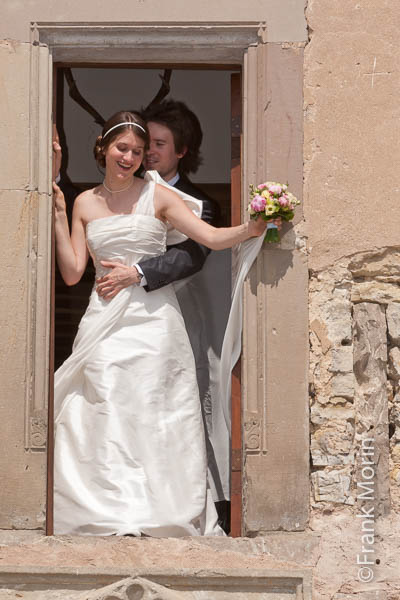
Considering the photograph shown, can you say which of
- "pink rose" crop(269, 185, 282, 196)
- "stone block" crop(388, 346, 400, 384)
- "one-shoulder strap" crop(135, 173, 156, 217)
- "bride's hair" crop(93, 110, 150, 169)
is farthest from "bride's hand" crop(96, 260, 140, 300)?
"stone block" crop(388, 346, 400, 384)

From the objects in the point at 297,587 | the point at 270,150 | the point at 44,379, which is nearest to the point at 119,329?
the point at 44,379

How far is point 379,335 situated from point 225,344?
0.79 m

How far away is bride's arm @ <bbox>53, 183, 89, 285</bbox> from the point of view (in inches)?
287

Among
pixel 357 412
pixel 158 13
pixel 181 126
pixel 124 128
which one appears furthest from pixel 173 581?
pixel 158 13

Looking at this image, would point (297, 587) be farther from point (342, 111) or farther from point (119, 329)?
point (342, 111)

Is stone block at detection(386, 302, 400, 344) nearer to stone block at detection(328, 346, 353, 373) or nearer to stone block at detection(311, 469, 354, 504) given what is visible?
stone block at detection(328, 346, 353, 373)

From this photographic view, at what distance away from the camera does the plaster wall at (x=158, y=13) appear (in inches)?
280

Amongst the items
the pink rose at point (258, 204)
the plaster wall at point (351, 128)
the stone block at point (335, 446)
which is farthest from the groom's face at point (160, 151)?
the stone block at point (335, 446)

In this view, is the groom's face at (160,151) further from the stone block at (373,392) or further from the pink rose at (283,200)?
the stone block at (373,392)

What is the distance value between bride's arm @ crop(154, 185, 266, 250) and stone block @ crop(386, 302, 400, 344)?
0.77 meters

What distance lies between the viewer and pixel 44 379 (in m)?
6.93

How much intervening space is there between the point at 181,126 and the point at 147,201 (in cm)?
73

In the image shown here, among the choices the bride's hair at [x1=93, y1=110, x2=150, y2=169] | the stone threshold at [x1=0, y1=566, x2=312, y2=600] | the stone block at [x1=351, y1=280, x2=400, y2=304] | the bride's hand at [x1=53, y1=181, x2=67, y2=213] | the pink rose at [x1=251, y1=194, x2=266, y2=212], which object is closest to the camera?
the stone threshold at [x1=0, y1=566, x2=312, y2=600]

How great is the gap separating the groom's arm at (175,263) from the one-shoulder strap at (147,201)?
9.8 inches
